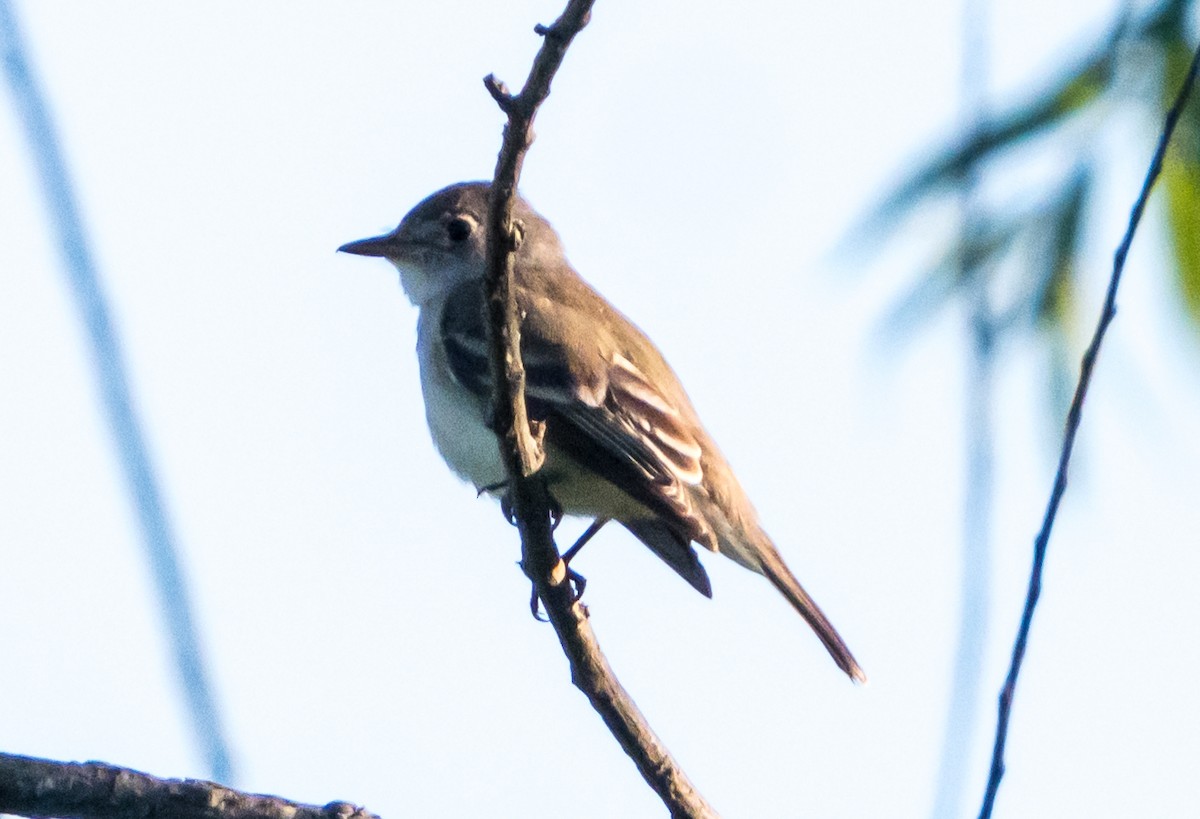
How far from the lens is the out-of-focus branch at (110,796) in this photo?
3512 millimetres

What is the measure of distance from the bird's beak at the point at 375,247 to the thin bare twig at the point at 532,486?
3415 millimetres

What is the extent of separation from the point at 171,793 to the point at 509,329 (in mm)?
1454

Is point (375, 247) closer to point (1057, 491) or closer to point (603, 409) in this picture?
point (603, 409)

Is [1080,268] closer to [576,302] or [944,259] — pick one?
[944,259]

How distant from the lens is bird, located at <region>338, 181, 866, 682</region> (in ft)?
18.8

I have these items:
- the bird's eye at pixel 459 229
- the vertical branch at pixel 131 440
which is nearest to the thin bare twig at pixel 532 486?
the vertical branch at pixel 131 440

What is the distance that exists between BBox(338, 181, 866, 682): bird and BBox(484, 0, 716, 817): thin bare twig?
1.01 m

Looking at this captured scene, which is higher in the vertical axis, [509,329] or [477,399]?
[509,329]

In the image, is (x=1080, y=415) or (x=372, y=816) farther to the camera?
(x=372, y=816)

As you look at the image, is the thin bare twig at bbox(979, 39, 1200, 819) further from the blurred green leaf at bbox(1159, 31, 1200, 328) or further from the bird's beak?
the bird's beak

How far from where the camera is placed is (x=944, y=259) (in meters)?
4.19

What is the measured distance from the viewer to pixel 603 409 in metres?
5.89

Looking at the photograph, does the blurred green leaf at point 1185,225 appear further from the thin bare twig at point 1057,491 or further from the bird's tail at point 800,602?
the bird's tail at point 800,602

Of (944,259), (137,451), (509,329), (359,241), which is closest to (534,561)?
(509,329)
